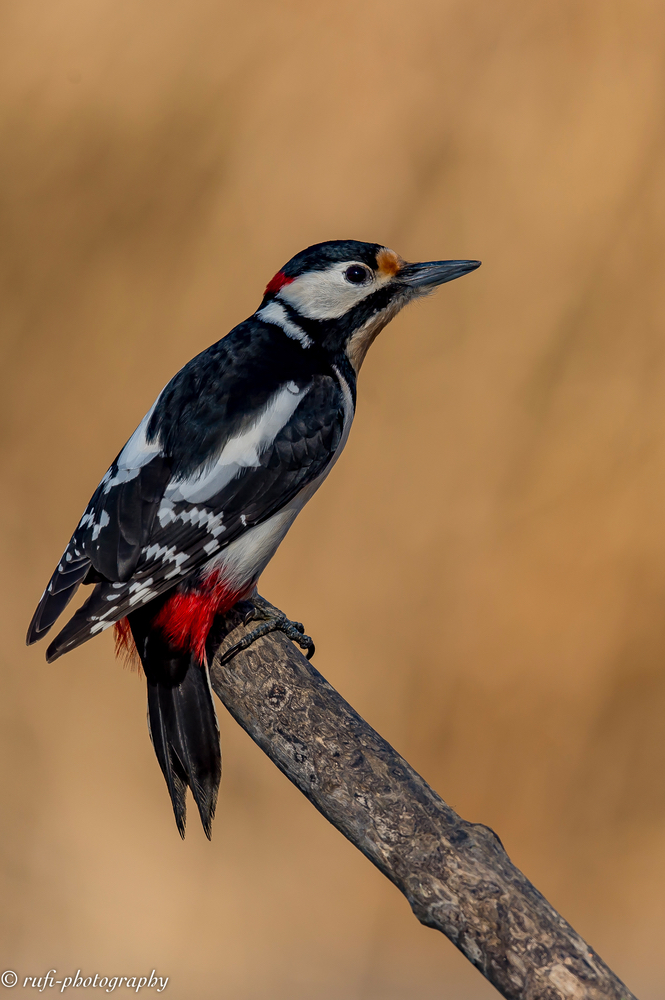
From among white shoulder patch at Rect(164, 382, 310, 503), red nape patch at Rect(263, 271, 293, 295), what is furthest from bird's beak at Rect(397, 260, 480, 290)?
white shoulder patch at Rect(164, 382, 310, 503)

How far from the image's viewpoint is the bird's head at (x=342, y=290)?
1.30 metres

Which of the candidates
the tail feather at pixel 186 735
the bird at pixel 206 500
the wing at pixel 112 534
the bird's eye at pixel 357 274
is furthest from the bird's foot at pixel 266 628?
the bird's eye at pixel 357 274

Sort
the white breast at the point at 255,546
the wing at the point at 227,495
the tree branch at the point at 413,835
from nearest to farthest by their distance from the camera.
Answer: the tree branch at the point at 413,835, the wing at the point at 227,495, the white breast at the point at 255,546

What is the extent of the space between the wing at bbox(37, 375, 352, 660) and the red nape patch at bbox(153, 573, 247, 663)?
4cm

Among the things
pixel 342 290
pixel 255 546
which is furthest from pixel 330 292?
pixel 255 546

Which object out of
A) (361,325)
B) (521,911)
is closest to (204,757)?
(521,911)

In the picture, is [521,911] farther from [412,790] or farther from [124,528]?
[124,528]

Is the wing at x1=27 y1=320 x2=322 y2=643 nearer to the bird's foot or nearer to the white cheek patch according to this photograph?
the white cheek patch

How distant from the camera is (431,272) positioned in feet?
4.41

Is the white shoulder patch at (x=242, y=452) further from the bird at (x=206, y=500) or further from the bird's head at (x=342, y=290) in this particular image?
the bird's head at (x=342, y=290)

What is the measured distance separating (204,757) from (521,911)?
490 mm

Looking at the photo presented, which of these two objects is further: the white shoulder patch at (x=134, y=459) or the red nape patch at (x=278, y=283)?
the red nape patch at (x=278, y=283)

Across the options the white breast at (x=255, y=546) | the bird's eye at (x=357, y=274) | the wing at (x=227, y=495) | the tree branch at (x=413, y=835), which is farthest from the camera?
the bird's eye at (x=357, y=274)

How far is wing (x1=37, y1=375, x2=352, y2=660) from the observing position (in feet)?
3.48
